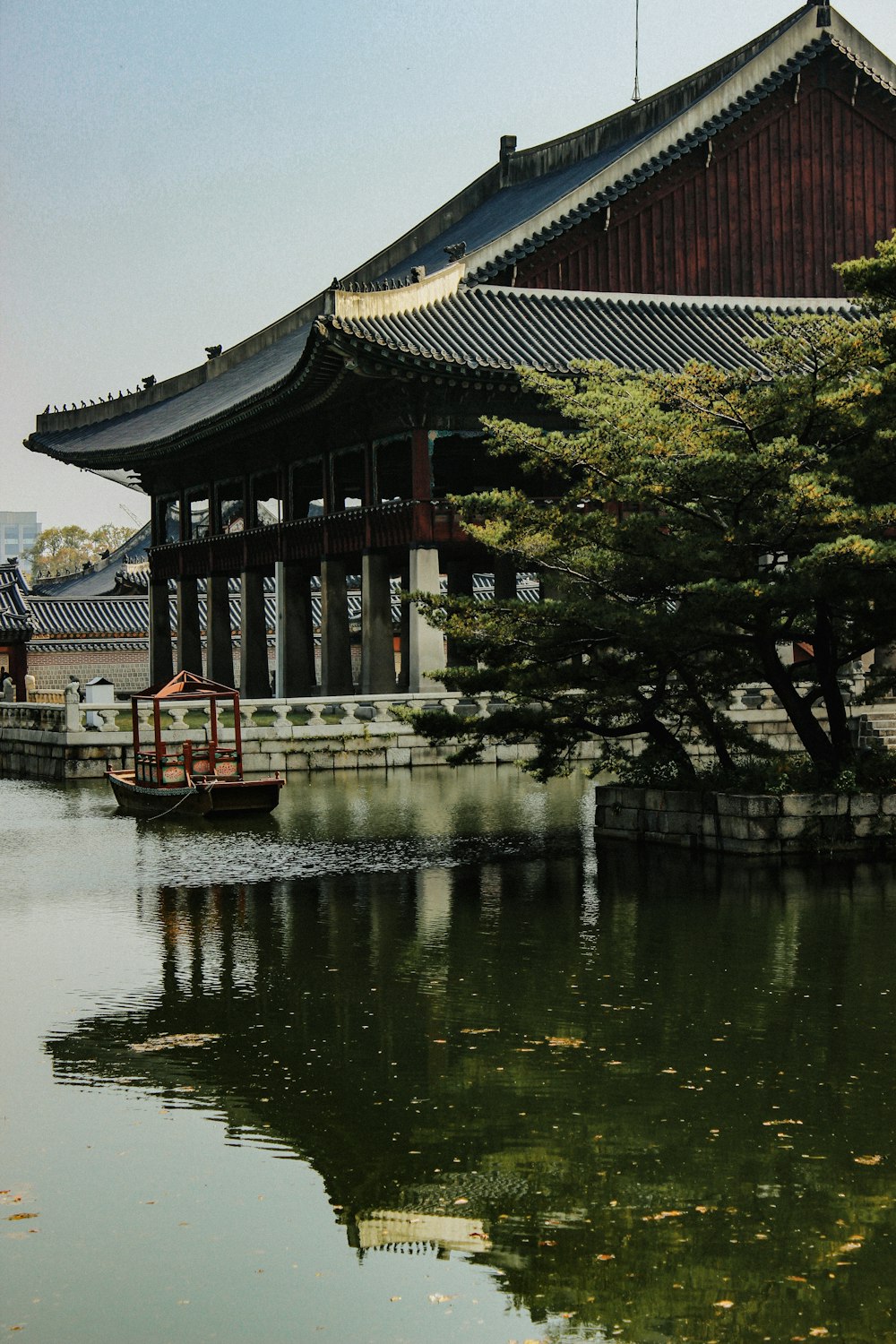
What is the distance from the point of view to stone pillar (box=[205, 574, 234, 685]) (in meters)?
53.5

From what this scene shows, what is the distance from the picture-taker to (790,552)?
20.8 m

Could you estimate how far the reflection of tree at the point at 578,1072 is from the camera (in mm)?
7625

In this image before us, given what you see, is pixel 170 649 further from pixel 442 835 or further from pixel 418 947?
pixel 418 947

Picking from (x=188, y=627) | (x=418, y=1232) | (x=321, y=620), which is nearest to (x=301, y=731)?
(x=321, y=620)

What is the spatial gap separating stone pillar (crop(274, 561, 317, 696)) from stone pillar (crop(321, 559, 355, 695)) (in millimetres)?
1864

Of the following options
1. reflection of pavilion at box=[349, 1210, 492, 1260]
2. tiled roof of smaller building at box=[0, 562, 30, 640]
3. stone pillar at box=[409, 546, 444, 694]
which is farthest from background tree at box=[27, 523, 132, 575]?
reflection of pavilion at box=[349, 1210, 492, 1260]

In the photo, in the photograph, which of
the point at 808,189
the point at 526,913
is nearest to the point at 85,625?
the point at 808,189

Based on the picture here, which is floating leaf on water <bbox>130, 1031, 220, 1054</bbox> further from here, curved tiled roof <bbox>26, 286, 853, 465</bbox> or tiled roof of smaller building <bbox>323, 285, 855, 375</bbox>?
tiled roof of smaller building <bbox>323, 285, 855, 375</bbox>

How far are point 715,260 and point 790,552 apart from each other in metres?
26.1

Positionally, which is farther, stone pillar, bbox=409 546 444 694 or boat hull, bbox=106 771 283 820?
stone pillar, bbox=409 546 444 694

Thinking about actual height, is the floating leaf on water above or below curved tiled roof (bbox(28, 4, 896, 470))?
below

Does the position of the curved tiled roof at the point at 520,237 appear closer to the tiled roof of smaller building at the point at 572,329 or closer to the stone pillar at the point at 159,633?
the tiled roof of smaller building at the point at 572,329

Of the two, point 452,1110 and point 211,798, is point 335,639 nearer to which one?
point 211,798


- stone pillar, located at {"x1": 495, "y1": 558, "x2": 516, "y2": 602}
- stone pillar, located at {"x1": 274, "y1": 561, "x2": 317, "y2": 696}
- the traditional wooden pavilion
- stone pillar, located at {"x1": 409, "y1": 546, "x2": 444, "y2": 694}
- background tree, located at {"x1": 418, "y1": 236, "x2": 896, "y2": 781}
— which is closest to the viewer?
background tree, located at {"x1": 418, "y1": 236, "x2": 896, "y2": 781}
